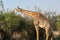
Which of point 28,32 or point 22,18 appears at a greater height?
point 22,18

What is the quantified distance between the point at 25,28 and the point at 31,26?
0.49 m

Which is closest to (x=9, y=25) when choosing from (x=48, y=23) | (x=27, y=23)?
(x=27, y=23)

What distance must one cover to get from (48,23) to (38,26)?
588 mm

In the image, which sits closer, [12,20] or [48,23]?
[48,23]

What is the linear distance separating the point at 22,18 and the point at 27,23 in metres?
0.46

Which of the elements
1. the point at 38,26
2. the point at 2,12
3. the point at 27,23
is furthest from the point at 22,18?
the point at 38,26

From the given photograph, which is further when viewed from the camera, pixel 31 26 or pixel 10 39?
pixel 31 26

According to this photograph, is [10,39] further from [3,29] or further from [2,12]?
[2,12]

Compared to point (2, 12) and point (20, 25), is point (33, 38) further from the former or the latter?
point (2, 12)

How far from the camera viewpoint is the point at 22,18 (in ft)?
46.2

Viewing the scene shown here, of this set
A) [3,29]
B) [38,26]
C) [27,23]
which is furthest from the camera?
[27,23]

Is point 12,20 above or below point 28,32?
above

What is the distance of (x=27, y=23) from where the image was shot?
14.2 meters

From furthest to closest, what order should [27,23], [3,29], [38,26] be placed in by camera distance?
[27,23], [3,29], [38,26]
